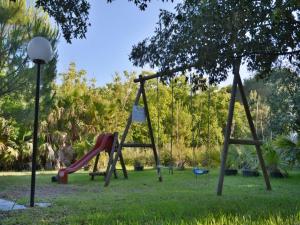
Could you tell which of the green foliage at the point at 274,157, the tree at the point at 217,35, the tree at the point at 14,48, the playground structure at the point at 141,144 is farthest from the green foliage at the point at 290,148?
the tree at the point at 14,48

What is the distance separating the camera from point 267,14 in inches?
197

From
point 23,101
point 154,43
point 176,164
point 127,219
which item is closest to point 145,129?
point 176,164

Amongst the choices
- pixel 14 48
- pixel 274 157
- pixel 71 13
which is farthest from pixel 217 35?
pixel 14 48

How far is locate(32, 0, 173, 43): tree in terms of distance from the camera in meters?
5.16

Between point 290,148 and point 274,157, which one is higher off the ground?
point 290,148

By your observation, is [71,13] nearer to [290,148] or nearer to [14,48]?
[290,148]

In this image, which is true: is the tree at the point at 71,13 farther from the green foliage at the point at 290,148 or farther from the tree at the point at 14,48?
the tree at the point at 14,48

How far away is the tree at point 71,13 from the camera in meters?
5.16

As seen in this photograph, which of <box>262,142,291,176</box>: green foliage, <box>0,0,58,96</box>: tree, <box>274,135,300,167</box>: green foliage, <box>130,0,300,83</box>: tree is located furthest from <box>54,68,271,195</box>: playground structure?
<box>0,0,58,96</box>: tree

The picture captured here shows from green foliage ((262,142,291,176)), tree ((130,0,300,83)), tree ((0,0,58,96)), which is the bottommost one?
green foliage ((262,142,291,176))

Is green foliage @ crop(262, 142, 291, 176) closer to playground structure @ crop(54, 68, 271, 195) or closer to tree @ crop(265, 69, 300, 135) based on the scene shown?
tree @ crop(265, 69, 300, 135)

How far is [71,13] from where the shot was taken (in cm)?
529

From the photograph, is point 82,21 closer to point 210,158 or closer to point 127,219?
point 127,219

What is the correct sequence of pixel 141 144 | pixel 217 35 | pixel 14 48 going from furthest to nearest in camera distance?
1. pixel 14 48
2. pixel 141 144
3. pixel 217 35
